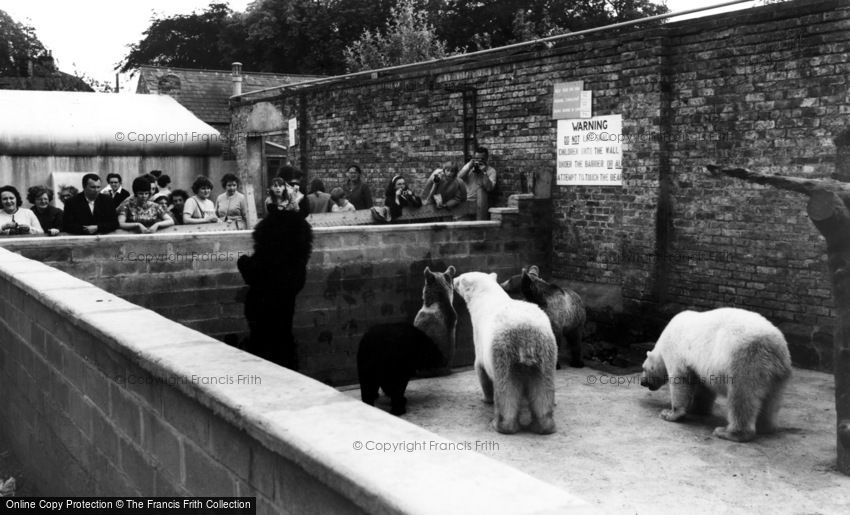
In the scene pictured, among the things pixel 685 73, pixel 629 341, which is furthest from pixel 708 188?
pixel 629 341

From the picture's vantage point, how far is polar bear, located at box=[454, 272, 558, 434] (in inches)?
275

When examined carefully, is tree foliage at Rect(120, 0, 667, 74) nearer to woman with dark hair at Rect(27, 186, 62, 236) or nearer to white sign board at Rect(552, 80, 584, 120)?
white sign board at Rect(552, 80, 584, 120)

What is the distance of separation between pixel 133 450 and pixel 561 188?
9540 millimetres

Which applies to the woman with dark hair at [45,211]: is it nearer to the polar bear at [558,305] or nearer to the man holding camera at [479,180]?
the man holding camera at [479,180]

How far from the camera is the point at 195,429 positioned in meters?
3.35

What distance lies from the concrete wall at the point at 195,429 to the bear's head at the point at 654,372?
192 inches

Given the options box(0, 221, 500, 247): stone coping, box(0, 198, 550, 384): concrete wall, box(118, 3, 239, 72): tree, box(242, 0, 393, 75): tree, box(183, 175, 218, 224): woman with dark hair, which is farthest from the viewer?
box(118, 3, 239, 72): tree

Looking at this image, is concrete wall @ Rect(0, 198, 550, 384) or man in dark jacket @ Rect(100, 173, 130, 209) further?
man in dark jacket @ Rect(100, 173, 130, 209)

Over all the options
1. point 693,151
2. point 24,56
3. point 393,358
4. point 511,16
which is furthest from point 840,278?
point 24,56

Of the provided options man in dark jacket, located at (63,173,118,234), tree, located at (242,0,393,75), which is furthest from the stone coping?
tree, located at (242,0,393,75)

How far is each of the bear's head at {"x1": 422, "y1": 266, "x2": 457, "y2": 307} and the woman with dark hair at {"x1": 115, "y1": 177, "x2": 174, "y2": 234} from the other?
3830mm

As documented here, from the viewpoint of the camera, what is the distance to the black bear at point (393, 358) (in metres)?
8.09

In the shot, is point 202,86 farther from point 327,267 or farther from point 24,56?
point 24,56

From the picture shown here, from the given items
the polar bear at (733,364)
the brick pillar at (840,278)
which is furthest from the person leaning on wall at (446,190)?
the brick pillar at (840,278)
